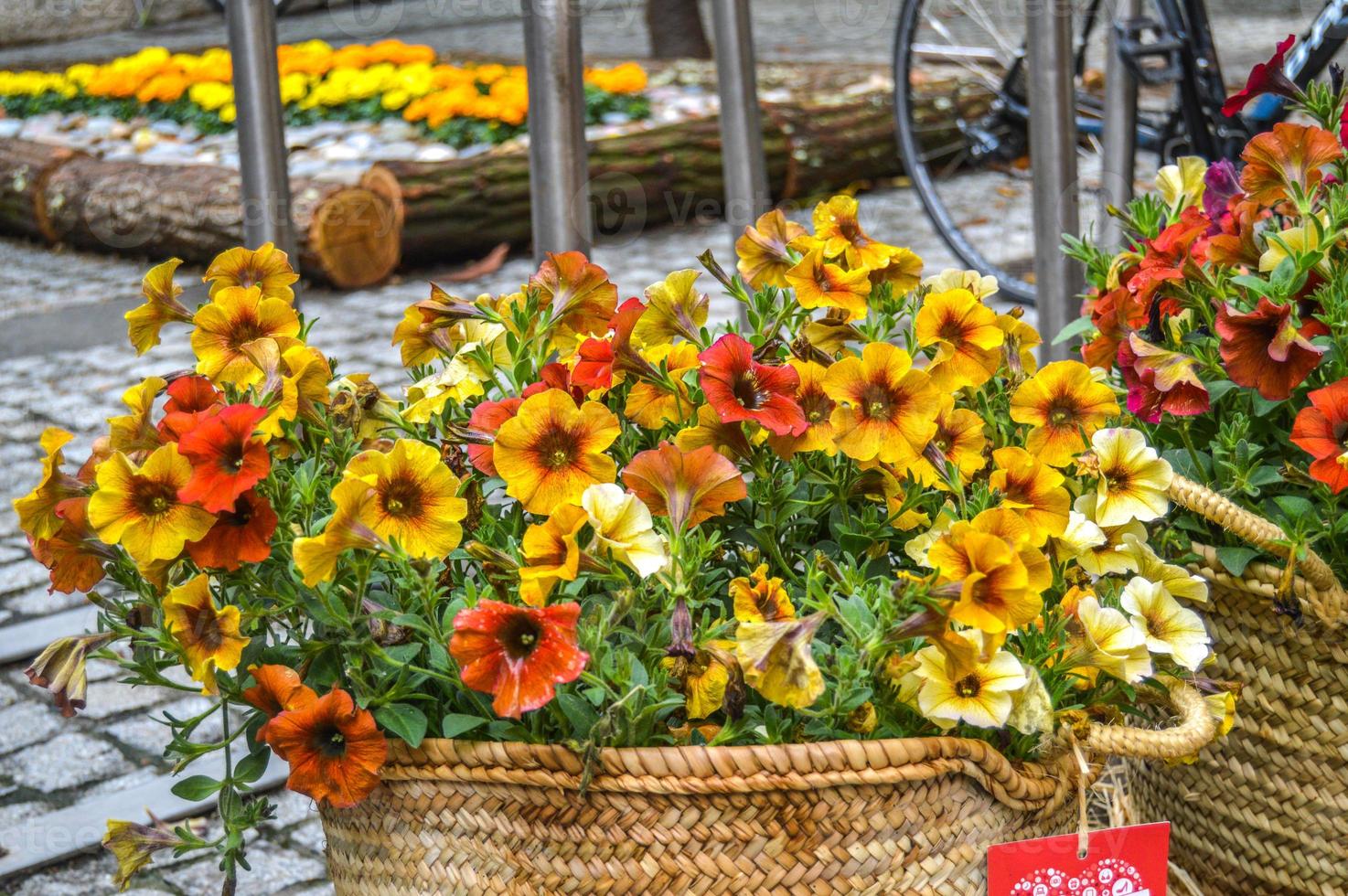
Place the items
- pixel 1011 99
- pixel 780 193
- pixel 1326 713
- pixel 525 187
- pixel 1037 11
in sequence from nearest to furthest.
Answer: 1. pixel 1326 713
2. pixel 1037 11
3. pixel 1011 99
4. pixel 525 187
5. pixel 780 193

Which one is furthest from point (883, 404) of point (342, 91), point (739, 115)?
point (342, 91)

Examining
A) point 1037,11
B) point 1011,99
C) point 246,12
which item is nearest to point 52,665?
point 246,12

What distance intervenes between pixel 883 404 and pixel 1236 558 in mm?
367

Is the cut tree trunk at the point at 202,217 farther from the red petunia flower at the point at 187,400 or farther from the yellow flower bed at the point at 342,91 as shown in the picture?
the red petunia flower at the point at 187,400

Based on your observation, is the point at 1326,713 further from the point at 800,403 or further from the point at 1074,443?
the point at 800,403

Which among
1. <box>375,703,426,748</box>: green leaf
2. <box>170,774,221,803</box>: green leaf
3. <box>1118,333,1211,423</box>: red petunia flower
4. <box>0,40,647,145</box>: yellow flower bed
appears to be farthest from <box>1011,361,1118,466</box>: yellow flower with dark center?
<box>0,40,647,145</box>: yellow flower bed

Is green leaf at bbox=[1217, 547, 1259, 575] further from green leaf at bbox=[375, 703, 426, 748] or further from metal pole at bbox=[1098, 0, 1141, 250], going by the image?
metal pole at bbox=[1098, 0, 1141, 250]

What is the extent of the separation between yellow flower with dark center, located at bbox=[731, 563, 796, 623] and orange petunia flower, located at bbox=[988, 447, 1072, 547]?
17 centimetres

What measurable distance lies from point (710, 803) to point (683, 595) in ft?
0.40

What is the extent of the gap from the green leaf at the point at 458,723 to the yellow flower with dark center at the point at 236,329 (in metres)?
0.29

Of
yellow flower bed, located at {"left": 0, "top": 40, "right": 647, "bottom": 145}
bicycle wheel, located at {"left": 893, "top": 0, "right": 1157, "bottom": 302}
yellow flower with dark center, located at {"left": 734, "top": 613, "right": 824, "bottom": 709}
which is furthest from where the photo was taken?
yellow flower bed, located at {"left": 0, "top": 40, "right": 647, "bottom": 145}

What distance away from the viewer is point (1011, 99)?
410 centimetres

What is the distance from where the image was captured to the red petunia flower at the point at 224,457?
2.90 ft

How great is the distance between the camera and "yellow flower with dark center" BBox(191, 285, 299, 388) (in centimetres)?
102
